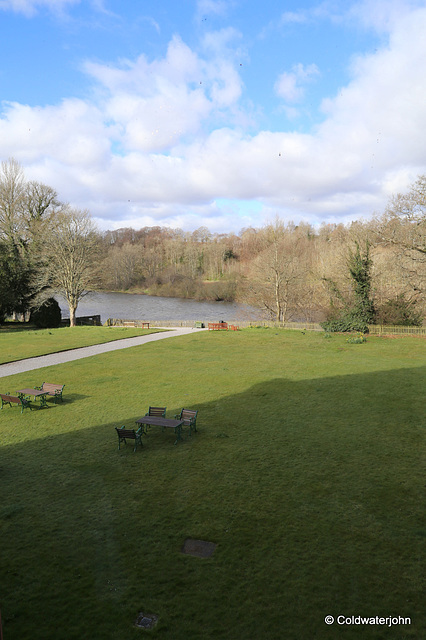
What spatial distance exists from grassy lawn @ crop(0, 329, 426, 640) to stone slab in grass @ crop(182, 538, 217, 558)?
0.13 meters

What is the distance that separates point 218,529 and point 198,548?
0.58 meters

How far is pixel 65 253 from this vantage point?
44344 mm

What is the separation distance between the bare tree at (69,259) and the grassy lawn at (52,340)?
27.3 feet

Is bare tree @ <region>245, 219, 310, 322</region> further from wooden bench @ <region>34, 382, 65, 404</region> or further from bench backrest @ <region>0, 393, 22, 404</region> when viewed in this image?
bench backrest @ <region>0, 393, 22, 404</region>

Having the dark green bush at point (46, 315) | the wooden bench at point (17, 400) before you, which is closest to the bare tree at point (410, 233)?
the wooden bench at point (17, 400)

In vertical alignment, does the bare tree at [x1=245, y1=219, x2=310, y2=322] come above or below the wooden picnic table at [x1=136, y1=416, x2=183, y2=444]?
above

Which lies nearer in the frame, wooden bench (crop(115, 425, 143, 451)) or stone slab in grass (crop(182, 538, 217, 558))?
stone slab in grass (crop(182, 538, 217, 558))

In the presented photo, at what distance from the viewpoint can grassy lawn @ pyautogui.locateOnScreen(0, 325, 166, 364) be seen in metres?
24.7

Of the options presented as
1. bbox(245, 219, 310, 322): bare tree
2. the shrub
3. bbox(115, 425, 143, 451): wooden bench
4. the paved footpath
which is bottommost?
bbox(115, 425, 143, 451): wooden bench

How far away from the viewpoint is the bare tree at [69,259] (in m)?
44.2

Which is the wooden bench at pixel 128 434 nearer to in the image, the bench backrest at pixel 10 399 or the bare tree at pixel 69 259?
the bench backrest at pixel 10 399

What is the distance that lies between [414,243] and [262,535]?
30.1 meters

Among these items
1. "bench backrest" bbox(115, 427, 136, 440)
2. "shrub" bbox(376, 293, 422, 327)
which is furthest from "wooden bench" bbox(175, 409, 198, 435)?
"shrub" bbox(376, 293, 422, 327)

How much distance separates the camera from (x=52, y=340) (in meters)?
30.1
